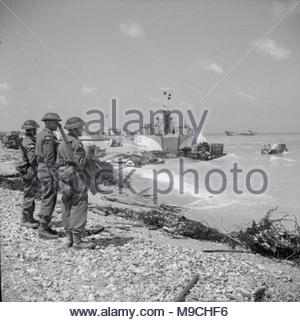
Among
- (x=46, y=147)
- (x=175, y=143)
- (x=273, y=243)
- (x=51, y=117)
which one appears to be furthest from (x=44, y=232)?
(x=175, y=143)

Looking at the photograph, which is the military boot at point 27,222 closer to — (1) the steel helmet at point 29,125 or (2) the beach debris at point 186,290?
(1) the steel helmet at point 29,125

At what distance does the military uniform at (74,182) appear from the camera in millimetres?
4855

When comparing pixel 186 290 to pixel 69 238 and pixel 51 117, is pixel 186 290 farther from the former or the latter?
pixel 51 117

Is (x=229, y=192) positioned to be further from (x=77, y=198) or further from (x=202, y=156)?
(x=202, y=156)

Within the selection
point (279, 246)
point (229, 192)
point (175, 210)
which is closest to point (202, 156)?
point (229, 192)

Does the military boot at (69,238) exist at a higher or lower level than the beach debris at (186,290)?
higher

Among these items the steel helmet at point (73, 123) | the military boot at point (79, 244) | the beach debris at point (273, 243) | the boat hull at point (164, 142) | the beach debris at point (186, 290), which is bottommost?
the beach debris at point (273, 243)

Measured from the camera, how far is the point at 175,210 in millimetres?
10578

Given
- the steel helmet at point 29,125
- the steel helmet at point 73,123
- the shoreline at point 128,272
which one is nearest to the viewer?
the shoreline at point 128,272

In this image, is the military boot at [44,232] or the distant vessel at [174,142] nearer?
the military boot at [44,232]

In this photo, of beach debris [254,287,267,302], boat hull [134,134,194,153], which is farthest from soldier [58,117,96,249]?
boat hull [134,134,194,153]

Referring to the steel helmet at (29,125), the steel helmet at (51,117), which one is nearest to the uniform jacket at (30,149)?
the steel helmet at (29,125)

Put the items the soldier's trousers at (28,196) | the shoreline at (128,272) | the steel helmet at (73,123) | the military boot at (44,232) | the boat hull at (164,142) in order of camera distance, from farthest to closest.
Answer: the boat hull at (164,142) < the soldier's trousers at (28,196) < the military boot at (44,232) < the steel helmet at (73,123) < the shoreline at (128,272)
